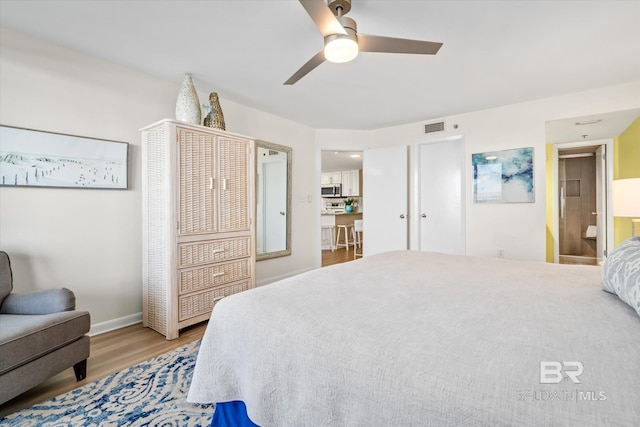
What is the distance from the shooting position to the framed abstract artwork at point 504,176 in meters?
3.66

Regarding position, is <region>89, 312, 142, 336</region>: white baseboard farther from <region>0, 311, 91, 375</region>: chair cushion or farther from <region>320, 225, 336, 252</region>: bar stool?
<region>320, 225, 336, 252</region>: bar stool

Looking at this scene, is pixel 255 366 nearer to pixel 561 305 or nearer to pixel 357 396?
pixel 357 396

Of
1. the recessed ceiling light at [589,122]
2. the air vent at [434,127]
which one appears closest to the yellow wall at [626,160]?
the recessed ceiling light at [589,122]

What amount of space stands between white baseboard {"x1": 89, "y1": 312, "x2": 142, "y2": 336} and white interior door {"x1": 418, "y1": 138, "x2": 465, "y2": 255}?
3.74 metres

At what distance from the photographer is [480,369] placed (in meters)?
0.72

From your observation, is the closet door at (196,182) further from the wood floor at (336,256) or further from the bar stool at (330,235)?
the bar stool at (330,235)

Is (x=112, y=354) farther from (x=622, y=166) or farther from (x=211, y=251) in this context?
(x=622, y=166)

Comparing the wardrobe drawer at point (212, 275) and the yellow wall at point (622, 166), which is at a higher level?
the yellow wall at point (622, 166)

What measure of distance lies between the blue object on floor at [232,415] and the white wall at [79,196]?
6.39 feet

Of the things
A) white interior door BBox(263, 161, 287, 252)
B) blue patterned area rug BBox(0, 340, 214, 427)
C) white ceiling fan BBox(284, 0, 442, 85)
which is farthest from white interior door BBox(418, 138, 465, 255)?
blue patterned area rug BBox(0, 340, 214, 427)

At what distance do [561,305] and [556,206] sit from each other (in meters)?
4.89

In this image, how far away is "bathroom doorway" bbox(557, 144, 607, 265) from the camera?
5410 millimetres

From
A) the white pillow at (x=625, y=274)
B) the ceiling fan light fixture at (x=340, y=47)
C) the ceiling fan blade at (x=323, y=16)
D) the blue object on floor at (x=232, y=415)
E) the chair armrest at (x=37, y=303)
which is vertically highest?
the ceiling fan blade at (x=323, y=16)

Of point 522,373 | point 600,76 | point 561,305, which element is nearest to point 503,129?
point 600,76
